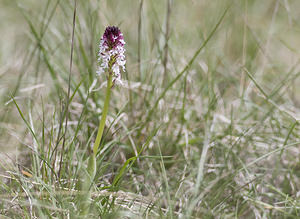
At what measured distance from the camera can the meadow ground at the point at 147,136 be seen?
1.62m

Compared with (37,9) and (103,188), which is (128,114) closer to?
(103,188)

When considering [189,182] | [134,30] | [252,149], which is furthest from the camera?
[134,30]

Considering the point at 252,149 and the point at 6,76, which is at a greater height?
the point at 6,76

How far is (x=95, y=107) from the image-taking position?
2.46 meters

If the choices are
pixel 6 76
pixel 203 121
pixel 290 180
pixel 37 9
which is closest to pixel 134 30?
pixel 37 9

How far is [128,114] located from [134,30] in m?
1.85

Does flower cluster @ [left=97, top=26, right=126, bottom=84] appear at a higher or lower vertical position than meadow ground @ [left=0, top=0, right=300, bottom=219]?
higher

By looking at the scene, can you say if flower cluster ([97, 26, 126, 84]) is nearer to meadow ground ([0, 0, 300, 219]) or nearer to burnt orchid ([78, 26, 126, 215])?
burnt orchid ([78, 26, 126, 215])

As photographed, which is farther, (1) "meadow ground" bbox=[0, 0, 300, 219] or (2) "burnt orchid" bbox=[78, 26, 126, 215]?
(1) "meadow ground" bbox=[0, 0, 300, 219]

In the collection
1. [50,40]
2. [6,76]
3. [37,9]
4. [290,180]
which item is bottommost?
[290,180]

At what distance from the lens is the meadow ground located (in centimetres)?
162

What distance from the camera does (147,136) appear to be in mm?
2324

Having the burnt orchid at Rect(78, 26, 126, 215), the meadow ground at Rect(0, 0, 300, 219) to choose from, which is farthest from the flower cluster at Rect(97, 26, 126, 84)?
the meadow ground at Rect(0, 0, 300, 219)

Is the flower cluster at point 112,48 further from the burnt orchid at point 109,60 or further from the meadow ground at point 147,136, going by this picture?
the meadow ground at point 147,136
